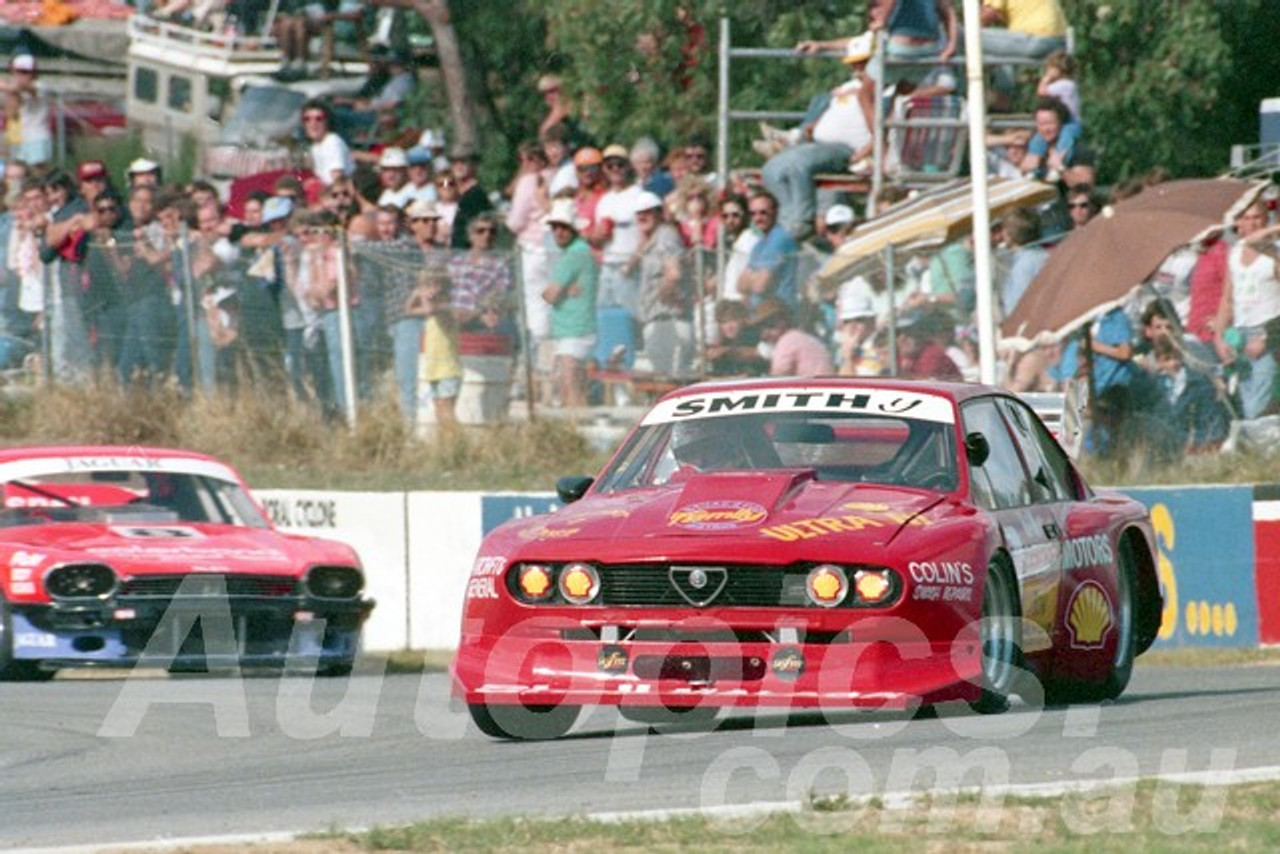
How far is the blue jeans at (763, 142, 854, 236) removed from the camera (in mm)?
18609

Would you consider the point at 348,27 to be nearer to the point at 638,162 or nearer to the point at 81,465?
the point at 638,162

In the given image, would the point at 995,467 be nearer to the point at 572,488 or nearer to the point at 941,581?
the point at 941,581

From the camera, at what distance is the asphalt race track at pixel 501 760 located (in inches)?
281

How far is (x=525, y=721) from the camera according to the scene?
30.0ft

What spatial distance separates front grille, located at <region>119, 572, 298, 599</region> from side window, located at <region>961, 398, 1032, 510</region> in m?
4.39

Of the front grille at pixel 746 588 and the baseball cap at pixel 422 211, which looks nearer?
the front grille at pixel 746 588

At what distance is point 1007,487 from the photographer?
386 inches

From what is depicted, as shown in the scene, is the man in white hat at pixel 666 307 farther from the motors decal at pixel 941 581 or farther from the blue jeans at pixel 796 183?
the motors decal at pixel 941 581

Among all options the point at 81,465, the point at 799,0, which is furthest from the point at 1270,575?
the point at 799,0

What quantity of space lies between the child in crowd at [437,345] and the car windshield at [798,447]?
8592 mm

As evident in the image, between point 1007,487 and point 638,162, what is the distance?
33.1ft

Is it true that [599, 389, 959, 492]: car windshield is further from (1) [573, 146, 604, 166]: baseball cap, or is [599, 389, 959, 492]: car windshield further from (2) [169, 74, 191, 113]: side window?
(2) [169, 74, 191, 113]: side window

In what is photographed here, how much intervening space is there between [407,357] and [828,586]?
10.4m

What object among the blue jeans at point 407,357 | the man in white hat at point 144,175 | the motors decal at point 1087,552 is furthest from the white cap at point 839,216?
the motors decal at point 1087,552
